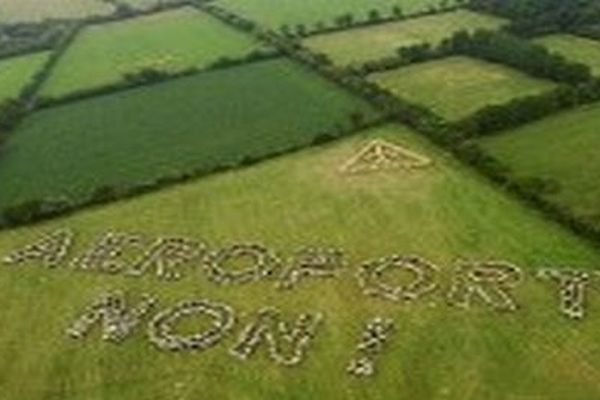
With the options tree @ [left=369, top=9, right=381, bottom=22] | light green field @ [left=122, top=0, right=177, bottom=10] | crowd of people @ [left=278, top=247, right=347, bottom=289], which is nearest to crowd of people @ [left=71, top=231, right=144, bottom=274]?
crowd of people @ [left=278, top=247, right=347, bottom=289]

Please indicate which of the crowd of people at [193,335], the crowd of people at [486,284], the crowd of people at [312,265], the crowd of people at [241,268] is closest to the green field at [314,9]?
the crowd of people at [241,268]

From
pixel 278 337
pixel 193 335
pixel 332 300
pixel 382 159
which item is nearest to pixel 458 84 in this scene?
pixel 382 159

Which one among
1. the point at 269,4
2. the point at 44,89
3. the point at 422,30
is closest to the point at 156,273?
the point at 44,89

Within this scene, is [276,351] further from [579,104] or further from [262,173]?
[579,104]

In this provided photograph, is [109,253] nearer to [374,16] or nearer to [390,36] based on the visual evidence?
[390,36]

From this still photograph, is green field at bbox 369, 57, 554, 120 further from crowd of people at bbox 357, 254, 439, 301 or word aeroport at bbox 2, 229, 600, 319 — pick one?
word aeroport at bbox 2, 229, 600, 319
